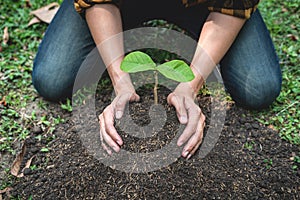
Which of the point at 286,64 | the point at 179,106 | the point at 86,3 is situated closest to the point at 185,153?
the point at 179,106

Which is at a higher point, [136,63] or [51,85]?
[136,63]

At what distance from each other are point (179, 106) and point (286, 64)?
93 centimetres

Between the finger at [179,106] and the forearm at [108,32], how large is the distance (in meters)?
0.26

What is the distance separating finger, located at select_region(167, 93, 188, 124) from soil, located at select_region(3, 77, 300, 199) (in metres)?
0.03

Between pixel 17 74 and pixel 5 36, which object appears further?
pixel 5 36

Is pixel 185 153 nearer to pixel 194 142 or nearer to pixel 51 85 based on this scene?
pixel 194 142

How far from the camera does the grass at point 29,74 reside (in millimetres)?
1921

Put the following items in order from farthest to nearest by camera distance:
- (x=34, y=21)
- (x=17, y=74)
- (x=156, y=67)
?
(x=34, y=21)
(x=17, y=74)
(x=156, y=67)

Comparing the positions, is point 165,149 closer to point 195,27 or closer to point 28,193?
point 28,193

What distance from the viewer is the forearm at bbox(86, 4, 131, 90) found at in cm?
174

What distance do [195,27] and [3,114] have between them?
3.14ft

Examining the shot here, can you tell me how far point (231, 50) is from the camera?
204cm

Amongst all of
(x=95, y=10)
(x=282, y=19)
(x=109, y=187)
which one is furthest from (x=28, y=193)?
(x=282, y=19)

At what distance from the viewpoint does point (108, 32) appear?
1.75 metres
